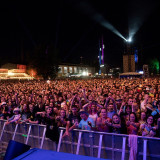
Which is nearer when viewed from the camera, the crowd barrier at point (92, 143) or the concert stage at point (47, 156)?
the concert stage at point (47, 156)

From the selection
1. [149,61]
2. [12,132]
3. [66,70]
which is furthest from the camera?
[66,70]

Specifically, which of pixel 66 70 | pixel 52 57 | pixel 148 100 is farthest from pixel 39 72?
pixel 148 100

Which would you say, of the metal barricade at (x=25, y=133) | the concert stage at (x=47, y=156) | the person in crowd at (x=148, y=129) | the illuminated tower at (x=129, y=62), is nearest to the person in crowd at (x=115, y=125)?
the person in crowd at (x=148, y=129)

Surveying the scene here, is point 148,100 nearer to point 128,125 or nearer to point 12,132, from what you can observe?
point 128,125

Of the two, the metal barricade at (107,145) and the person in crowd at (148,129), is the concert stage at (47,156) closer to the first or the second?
the metal barricade at (107,145)

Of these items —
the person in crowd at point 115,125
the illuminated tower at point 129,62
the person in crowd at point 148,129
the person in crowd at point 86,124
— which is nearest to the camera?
the person in crowd at point 148,129

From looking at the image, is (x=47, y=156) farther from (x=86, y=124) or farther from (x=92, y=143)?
(x=86, y=124)

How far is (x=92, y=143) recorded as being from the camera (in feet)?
12.1

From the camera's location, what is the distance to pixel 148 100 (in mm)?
6758

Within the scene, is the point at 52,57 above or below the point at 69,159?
above

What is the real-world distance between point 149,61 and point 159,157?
7619cm

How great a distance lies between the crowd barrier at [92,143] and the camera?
10.1 feet

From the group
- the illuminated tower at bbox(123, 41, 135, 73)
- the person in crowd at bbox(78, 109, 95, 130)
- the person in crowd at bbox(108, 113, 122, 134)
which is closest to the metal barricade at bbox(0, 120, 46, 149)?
the person in crowd at bbox(78, 109, 95, 130)

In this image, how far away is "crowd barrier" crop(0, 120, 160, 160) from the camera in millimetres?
3090
